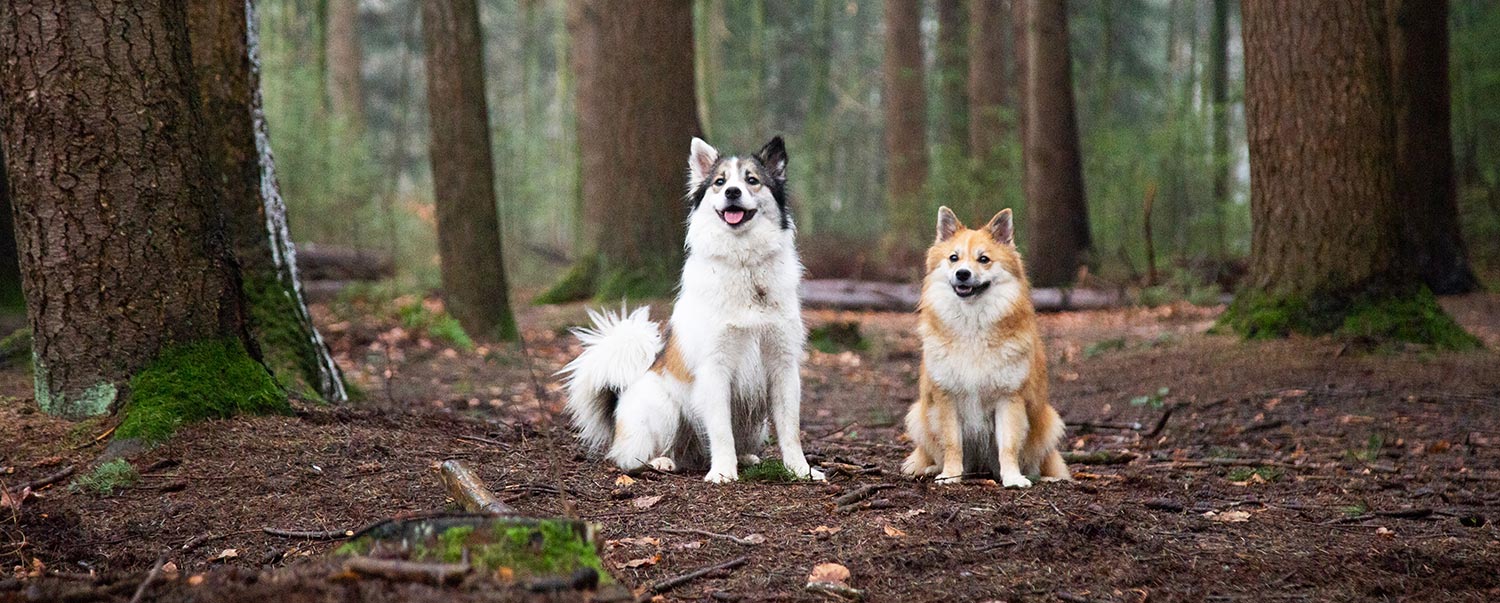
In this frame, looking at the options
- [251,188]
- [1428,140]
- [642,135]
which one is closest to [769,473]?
[251,188]

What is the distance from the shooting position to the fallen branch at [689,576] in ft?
12.7

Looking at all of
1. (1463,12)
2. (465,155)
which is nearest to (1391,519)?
(465,155)

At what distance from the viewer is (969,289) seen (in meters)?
5.76

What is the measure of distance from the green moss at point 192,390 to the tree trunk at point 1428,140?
1292 centimetres

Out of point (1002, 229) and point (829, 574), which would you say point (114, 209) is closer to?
point (829, 574)

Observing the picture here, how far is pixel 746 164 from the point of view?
227 inches

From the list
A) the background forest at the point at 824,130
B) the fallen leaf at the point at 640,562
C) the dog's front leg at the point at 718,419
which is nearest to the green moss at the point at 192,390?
the dog's front leg at the point at 718,419

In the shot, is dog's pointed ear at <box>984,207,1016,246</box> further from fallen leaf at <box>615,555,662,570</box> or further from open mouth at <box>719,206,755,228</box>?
fallen leaf at <box>615,555,662,570</box>

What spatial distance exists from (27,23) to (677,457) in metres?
3.76

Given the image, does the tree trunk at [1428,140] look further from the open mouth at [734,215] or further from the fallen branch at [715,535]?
the fallen branch at [715,535]

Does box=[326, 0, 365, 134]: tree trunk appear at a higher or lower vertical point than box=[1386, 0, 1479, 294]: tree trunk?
higher

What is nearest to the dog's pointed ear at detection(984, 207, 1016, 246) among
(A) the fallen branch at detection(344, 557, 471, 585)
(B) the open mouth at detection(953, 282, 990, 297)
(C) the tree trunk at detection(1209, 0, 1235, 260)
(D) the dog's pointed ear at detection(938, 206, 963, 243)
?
(D) the dog's pointed ear at detection(938, 206, 963, 243)

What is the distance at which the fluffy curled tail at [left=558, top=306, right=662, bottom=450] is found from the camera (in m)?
6.34

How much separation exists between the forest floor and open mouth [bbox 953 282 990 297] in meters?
0.98
